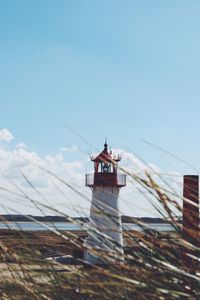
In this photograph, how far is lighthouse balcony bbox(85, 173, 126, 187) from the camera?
1819 cm

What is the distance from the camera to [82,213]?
2312mm

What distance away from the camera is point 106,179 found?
59.0 ft

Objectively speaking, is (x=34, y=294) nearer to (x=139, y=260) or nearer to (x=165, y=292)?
(x=139, y=260)

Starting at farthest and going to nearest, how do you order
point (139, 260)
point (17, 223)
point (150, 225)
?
point (17, 223) → point (150, 225) → point (139, 260)

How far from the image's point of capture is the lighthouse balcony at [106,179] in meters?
18.2

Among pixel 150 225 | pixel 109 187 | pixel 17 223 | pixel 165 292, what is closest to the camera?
pixel 165 292

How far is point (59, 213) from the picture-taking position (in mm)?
2080

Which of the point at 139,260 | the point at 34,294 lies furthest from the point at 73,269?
the point at 139,260

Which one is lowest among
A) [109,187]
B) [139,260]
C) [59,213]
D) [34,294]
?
[34,294]

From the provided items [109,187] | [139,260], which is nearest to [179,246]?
[139,260]

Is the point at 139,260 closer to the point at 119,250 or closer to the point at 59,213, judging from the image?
the point at 119,250

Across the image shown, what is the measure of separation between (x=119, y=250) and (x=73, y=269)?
0.21m

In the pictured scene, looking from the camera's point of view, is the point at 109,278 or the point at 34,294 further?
the point at 34,294

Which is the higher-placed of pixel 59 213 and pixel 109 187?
pixel 109 187
